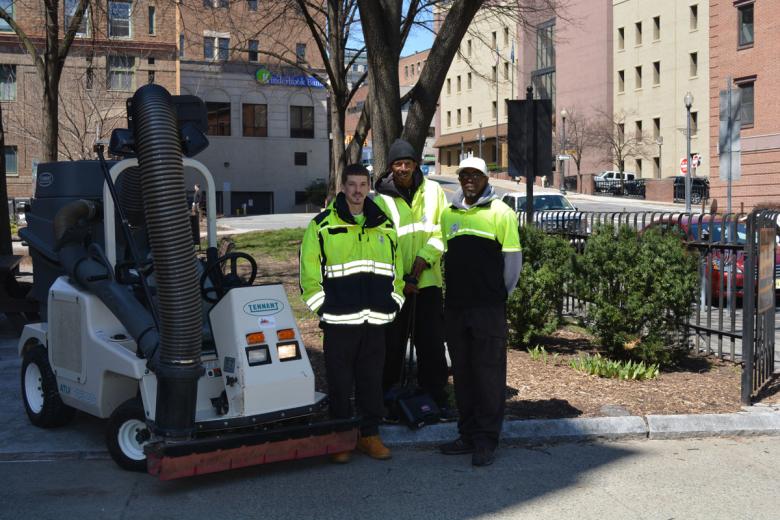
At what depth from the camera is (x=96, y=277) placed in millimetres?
6484

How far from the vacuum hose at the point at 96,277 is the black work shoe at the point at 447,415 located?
232 centimetres

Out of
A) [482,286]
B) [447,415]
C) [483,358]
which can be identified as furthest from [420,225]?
[447,415]

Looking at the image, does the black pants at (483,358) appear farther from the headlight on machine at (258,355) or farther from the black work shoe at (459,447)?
the headlight on machine at (258,355)

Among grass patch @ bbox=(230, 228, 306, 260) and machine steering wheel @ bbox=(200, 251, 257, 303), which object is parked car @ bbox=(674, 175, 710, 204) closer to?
grass patch @ bbox=(230, 228, 306, 260)

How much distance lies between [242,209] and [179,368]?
5512cm

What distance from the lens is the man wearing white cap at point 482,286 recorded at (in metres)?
6.41

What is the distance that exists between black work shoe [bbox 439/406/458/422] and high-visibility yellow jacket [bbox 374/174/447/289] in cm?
97

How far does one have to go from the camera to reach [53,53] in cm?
1986

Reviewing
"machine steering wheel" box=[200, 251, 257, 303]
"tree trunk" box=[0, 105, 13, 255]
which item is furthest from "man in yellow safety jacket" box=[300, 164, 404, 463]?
"tree trunk" box=[0, 105, 13, 255]

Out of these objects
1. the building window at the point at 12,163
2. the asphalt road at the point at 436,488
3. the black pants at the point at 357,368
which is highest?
the building window at the point at 12,163

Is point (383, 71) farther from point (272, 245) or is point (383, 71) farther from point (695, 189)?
point (695, 189)

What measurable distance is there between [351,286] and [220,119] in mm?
55028

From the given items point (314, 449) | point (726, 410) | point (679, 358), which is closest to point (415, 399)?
point (314, 449)

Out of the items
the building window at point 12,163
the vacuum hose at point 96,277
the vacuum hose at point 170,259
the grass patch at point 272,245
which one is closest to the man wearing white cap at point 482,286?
the vacuum hose at point 170,259
